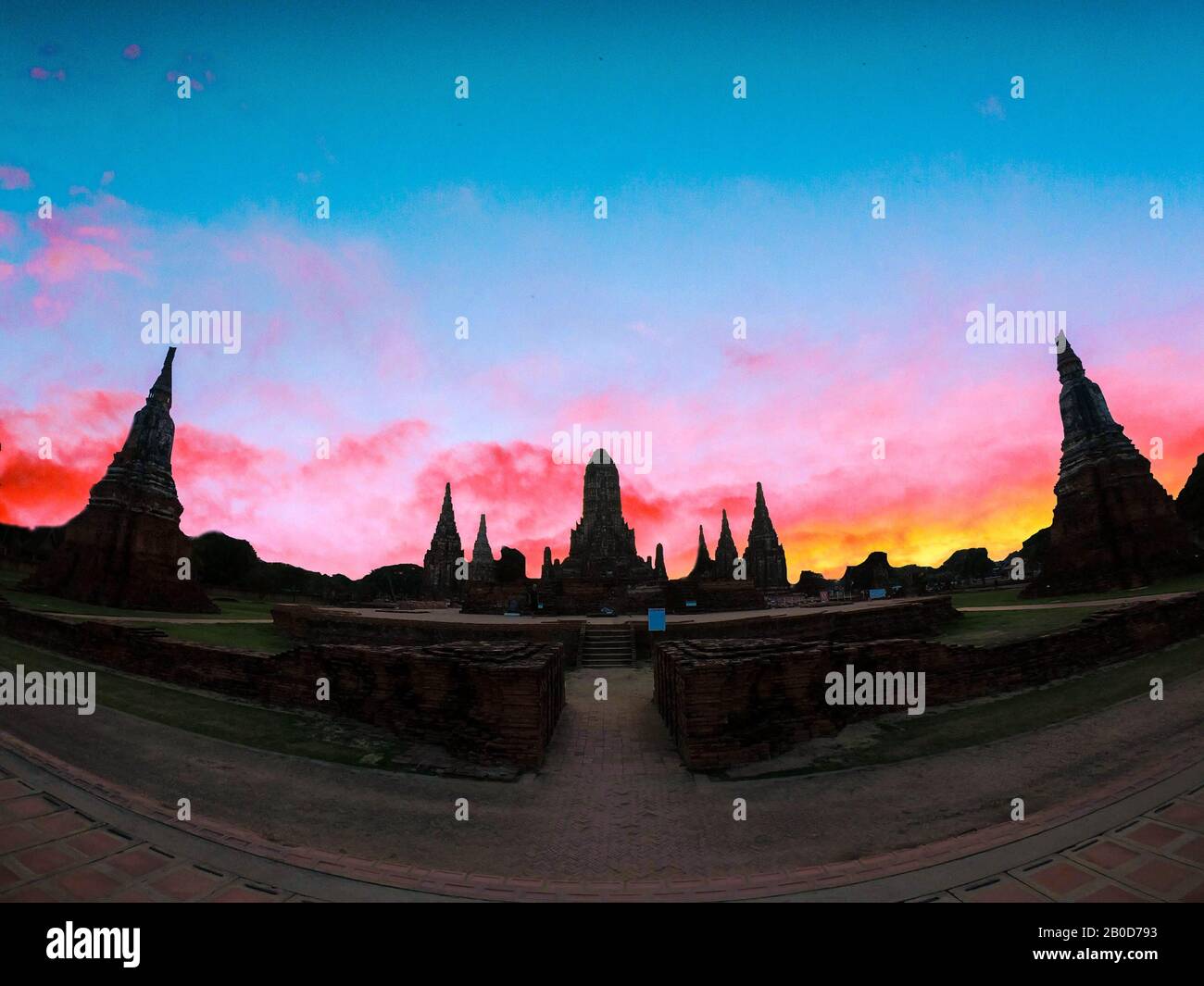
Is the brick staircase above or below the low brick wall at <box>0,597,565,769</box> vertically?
below

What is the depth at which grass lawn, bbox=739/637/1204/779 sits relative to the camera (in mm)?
6391

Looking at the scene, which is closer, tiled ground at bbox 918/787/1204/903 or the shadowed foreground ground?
tiled ground at bbox 918/787/1204/903

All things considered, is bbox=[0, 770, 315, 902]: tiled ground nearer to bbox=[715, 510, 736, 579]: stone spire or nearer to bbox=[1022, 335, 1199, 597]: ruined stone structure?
bbox=[1022, 335, 1199, 597]: ruined stone structure

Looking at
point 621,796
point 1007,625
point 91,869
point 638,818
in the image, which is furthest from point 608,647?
point 91,869

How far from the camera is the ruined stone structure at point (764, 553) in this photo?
5339cm

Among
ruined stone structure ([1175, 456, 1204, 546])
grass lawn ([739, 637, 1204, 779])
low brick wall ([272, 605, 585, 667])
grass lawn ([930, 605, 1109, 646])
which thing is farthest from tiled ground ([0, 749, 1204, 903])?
ruined stone structure ([1175, 456, 1204, 546])

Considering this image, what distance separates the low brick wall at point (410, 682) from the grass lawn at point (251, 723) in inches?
11.5

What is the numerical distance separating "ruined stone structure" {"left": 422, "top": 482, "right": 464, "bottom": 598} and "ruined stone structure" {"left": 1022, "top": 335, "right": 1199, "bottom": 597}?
2113 inches

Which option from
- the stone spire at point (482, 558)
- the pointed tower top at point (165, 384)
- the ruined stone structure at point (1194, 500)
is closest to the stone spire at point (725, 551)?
the stone spire at point (482, 558)
